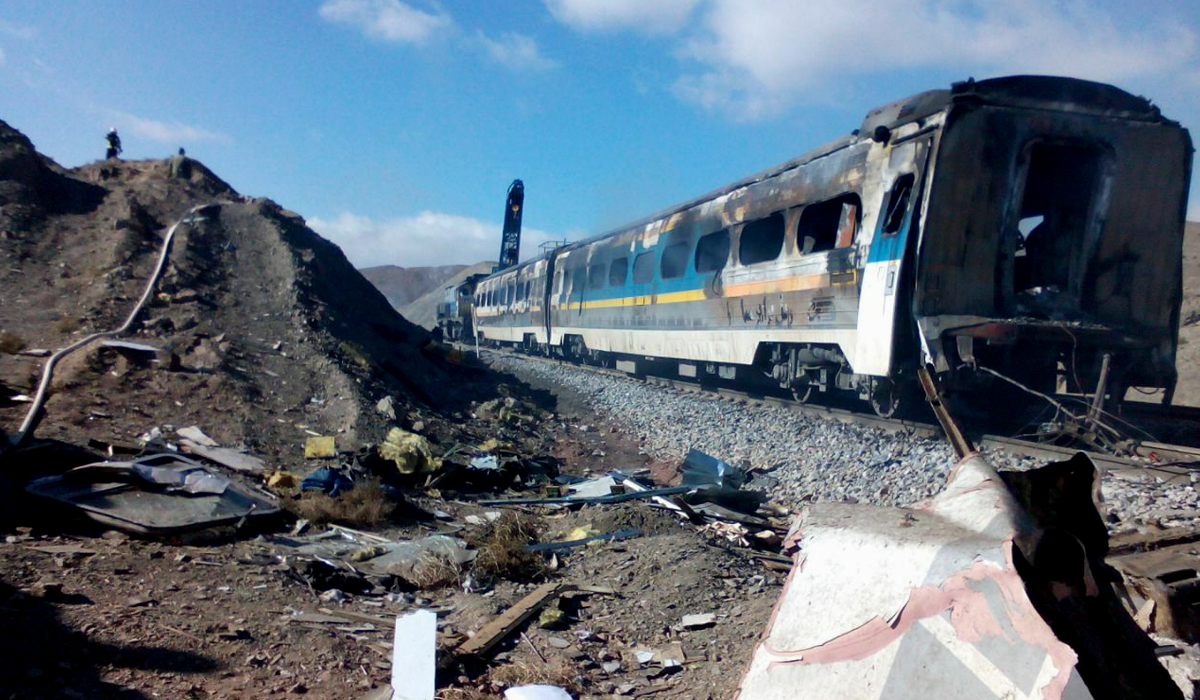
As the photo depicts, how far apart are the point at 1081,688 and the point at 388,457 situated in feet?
20.8

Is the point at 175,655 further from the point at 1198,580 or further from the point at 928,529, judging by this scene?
the point at 1198,580

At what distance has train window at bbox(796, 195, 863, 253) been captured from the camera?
30.5ft

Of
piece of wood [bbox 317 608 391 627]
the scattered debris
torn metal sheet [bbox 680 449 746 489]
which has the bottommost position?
piece of wood [bbox 317 608 391 627]

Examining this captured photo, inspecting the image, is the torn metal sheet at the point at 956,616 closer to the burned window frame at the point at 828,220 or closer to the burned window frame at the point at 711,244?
the burned window frame at the point at 828,220

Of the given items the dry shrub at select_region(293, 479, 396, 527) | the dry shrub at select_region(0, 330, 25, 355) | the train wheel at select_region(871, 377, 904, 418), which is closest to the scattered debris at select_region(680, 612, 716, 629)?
the dry shrub at select_region(293, 479, 396, 527)

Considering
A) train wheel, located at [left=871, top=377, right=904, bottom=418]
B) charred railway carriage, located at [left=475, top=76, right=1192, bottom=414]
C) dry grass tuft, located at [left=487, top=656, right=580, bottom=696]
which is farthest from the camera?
train wheel, located at [left=871, top=377, right=904, bottom=418]

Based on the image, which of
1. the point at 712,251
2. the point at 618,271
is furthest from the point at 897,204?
the point at 618,271

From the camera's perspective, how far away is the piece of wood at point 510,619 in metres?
3.75

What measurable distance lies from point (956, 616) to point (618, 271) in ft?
50.0

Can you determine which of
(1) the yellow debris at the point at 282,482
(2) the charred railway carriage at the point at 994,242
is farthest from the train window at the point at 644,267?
(1) the yellow debris at the point at 282,482

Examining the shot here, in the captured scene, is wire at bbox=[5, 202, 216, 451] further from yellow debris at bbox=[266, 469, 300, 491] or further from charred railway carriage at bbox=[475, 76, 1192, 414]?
charred railway carriage at bbox=[475, 76, 1192, 414]

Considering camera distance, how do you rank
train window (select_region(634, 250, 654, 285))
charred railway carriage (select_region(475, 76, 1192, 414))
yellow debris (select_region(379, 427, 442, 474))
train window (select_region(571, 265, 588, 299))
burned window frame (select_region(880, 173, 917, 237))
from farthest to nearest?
train window (select_region(571, 265, 588, 299))
train window (select_region(634, 250, 654, 285))
burned window frame (select_region(880, 173, 917, 237))
charred railway carriage (select_region(475, 76, 1192, 414))
yellow debris (select_region(379, 427, 442, 474))

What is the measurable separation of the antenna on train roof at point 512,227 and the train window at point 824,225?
86.5 ft

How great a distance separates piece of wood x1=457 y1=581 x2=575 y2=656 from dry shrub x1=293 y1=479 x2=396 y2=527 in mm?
1851
